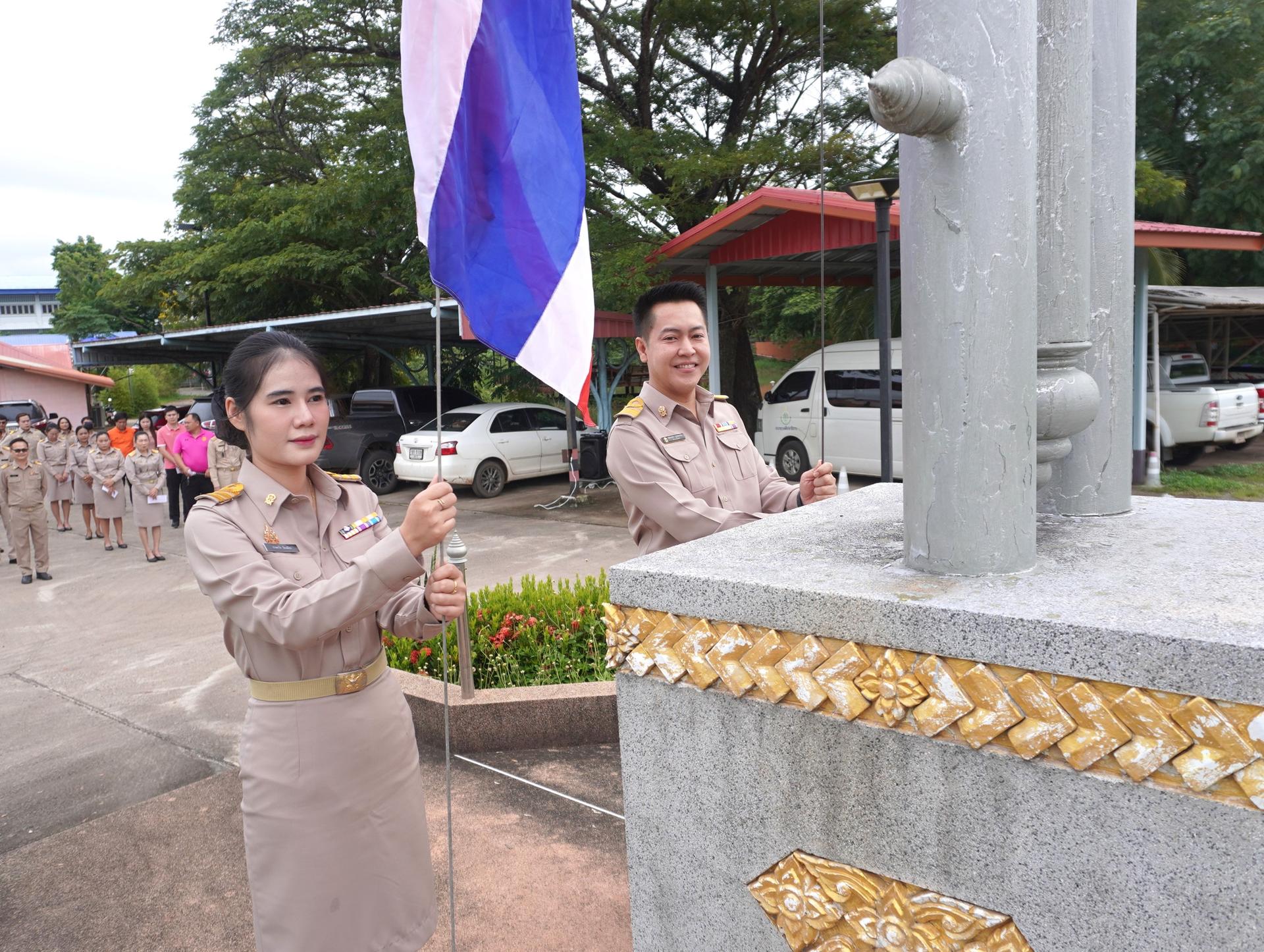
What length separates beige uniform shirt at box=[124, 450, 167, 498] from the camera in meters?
10.8

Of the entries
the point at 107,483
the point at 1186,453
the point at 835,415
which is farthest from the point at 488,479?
the point at 1186,453

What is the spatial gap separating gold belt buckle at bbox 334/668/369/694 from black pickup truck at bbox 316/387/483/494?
12881mm

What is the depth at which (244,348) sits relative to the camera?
2248 mm

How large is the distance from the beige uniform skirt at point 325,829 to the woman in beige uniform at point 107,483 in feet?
35.1

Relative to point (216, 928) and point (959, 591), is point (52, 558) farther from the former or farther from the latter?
point (959, 591)

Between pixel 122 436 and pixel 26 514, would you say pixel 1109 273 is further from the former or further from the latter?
pixel 122 436

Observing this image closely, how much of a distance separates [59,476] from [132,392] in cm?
3412

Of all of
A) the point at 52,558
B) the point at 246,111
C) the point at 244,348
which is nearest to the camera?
the point at 244,348

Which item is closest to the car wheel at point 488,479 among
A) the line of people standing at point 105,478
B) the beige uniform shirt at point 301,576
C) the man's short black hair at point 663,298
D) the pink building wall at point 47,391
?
the line of people standing at point 105,478

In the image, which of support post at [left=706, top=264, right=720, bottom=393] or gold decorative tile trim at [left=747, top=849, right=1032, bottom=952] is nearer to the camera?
gold decorative tile trim at [left=747, top=849, right=1032, bottom=952]

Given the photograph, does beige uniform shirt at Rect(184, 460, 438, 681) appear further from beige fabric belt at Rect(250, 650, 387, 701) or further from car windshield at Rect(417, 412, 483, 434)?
car windshield at Rect(417, 412, 483, 434)

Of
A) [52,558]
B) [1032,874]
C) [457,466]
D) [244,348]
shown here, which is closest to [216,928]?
[244,348]

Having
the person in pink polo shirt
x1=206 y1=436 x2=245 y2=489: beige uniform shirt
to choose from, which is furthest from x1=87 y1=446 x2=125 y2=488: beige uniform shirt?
x1=206 y1=436 x2=245 y2=489: beige uniform shirt

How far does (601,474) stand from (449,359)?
8476 millimetres
